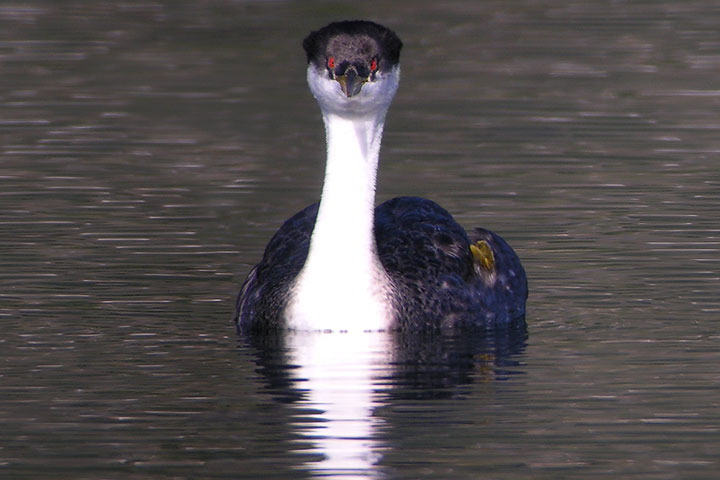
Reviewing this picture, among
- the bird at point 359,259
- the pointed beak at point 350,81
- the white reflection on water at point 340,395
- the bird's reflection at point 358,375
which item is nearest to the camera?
the white reflection on water at point 340,395

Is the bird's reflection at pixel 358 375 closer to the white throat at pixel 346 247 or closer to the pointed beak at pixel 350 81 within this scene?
the white throat at pixel 346 247

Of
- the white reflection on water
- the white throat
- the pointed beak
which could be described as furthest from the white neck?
the pointed beak

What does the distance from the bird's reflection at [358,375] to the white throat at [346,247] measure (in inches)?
5.7

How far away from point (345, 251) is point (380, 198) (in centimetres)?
598

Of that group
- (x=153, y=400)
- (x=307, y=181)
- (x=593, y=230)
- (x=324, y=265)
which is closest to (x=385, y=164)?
(x=307, y=181)

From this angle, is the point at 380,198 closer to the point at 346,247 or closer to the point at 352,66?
the point at 346,247

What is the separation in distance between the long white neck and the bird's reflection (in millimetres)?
137

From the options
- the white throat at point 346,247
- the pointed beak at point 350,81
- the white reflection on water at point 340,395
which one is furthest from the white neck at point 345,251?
the pointed beak at point 350,81

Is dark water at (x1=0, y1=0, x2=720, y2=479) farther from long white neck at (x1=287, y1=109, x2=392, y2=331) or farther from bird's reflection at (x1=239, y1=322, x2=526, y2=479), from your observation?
long white neck at (x1=287, y1=109, x2=392, y2=331)

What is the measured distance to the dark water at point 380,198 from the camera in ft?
36.6

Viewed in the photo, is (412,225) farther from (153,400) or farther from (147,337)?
(153,400)

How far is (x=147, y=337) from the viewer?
45.9 feet

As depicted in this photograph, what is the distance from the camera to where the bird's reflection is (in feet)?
36.1

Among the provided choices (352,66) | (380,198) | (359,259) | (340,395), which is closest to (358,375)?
(340,395)
